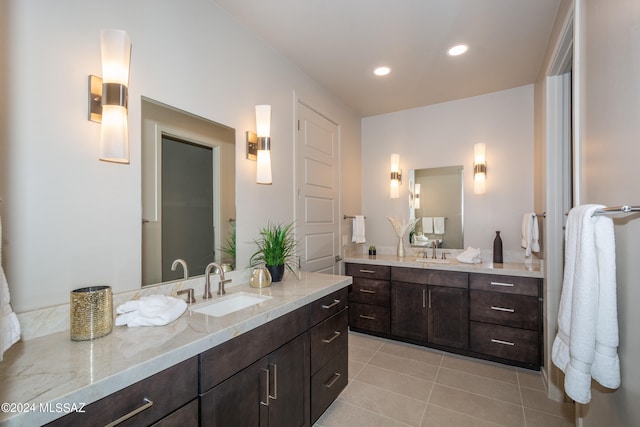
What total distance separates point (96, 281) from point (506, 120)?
12.0 feet

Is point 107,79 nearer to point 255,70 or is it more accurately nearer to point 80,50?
point 80,50

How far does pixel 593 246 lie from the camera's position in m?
1.01

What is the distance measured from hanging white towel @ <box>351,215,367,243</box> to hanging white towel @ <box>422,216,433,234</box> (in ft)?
2.35

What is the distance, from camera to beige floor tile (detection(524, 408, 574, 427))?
186 cm

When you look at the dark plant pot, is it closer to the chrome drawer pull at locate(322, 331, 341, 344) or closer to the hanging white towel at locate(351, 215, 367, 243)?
the chrome drawer pull at locate(322, 331, 341, 344)

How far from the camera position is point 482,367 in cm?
259

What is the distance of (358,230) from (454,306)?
1.30 m

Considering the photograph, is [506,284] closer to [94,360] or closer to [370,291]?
[370,291]

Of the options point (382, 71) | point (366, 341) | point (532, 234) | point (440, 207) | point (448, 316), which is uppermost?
point (382, 71)

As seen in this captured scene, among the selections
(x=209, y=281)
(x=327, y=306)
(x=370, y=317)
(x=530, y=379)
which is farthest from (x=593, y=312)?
(x=370, y=317)

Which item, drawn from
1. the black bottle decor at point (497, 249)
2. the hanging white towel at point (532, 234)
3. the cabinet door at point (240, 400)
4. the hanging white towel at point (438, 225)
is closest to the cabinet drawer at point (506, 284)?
the hanging white towel at point (532, 234)

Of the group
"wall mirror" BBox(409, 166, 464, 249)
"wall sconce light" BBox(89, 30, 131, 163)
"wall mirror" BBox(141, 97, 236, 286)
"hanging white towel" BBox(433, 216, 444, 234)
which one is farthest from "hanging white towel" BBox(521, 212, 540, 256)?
"wall sconce light" BBox(89, 30, 131, 163)

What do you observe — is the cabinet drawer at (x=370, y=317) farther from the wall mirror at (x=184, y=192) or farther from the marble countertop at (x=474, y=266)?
the wall mirror at (x=184, y=192)

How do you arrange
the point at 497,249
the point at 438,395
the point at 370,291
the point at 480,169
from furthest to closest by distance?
1. the point at 370,291
2. the point at 480,169
3. the point at 497,249
4. the point at 438,395
